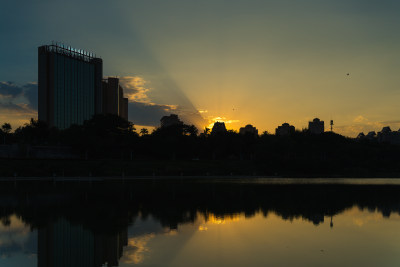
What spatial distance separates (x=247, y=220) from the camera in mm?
19531

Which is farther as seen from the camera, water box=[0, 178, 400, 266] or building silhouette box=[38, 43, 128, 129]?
building silhouette box=[38, 43, 128, 129]

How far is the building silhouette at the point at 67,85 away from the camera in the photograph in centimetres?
15188

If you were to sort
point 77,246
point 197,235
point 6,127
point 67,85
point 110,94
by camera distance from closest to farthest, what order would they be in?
point 77,246, point 197,235, point 6,127, point 67,85, point 110,94

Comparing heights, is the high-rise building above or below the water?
above

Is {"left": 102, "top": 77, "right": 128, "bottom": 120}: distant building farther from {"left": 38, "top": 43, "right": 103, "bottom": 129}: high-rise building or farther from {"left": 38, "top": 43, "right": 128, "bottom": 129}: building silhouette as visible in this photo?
{"left": 38, "top": 43, "right": 103, "bottom": 129}: high-rise building

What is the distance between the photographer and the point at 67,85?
519 ft

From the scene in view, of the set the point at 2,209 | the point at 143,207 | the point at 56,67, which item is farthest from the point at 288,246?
the point at 56,67

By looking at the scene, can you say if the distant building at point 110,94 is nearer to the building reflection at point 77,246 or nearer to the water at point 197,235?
the water at point 197,235

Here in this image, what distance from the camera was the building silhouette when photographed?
498 ft

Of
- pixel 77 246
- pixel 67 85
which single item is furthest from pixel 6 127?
pixel 77 246

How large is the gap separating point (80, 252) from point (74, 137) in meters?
90.9

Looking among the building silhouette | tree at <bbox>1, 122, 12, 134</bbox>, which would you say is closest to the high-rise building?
the building silhouette

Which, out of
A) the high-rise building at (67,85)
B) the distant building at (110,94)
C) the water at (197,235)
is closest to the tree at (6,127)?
the high-rise building at (67,85)

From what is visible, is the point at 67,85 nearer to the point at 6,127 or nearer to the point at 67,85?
the point at 67,85
